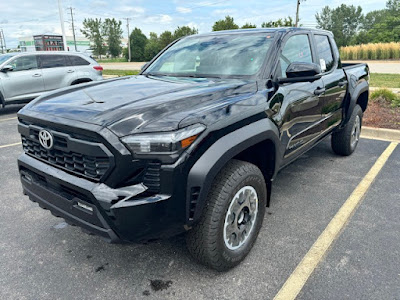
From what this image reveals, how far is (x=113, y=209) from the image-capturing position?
6.20 feet

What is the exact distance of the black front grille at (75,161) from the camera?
1.97 meters

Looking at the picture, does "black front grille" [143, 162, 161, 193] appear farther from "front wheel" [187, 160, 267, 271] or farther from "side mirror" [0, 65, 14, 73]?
"side mirror" [0, 65, 14, 73]

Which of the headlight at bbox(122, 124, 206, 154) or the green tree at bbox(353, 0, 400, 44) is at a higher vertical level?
the green tree at bbox(353, 0, 400, 44)

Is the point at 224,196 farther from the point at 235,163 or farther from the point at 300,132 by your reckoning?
the point at 300,132

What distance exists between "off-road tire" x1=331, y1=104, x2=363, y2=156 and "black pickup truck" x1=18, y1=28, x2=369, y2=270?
5.65 ft

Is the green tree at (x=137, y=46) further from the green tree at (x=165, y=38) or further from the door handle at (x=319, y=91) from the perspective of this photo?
the door handle at (x=319, y=91)

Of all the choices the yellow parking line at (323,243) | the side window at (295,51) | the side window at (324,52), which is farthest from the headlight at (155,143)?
the side window at (324,52)

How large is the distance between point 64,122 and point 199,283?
1442 mm

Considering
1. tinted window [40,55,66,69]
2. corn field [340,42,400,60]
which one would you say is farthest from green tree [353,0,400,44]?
tinted window [40,55,66,69]

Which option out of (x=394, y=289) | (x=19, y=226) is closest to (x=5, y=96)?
(x=19, y=226)

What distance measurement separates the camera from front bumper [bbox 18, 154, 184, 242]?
1902mm

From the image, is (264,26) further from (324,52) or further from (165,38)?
(324,52)

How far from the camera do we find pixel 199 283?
2.36 meters

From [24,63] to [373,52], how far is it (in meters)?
32.5
